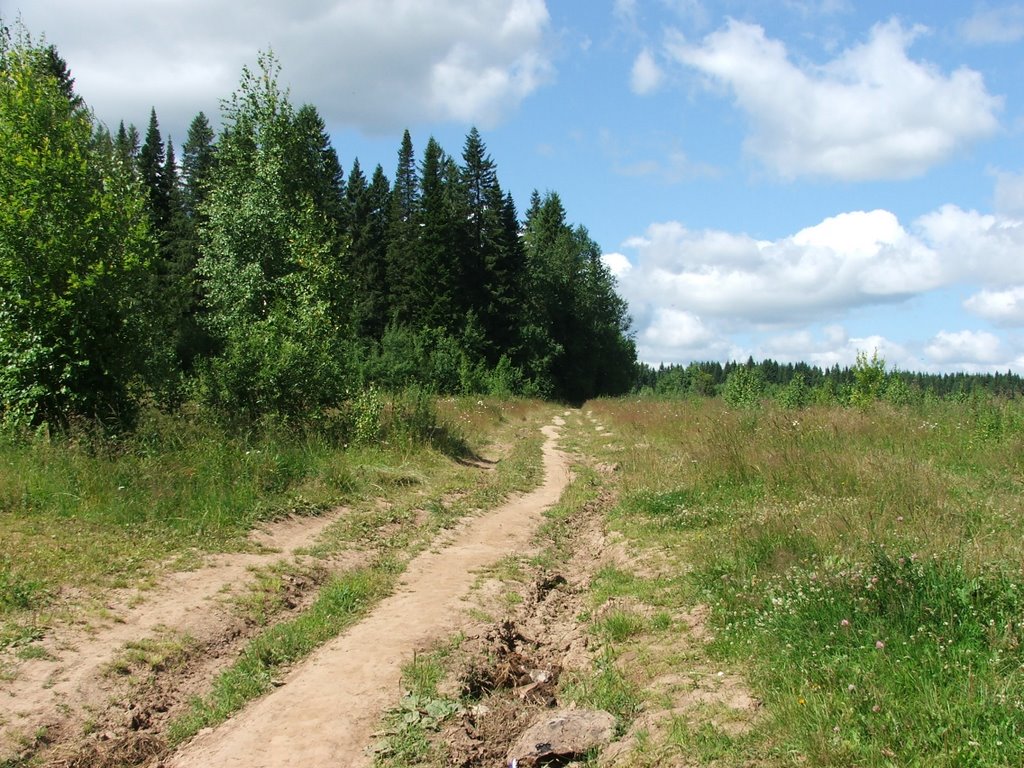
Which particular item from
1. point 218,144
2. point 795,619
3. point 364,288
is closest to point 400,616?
point 795,619

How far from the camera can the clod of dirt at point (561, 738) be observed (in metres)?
4.45

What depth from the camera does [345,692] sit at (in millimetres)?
5426

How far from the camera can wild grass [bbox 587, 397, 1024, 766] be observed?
3807 millimetres

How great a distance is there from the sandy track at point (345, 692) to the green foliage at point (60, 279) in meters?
6.56

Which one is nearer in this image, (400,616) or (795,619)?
(795,619)

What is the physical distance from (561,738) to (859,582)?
246cm

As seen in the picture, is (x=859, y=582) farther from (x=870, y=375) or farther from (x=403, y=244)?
(x=403, y=244)

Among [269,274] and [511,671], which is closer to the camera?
[511,671]

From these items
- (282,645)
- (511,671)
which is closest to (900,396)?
(511,671)

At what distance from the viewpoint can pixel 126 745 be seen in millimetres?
4699

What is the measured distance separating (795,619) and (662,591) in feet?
6.93

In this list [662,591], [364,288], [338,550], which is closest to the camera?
[662,591]

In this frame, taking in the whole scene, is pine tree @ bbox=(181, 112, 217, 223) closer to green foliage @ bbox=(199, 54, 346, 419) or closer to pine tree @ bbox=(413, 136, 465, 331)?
pine tree @ bbox=(413, 136, 465, 331)

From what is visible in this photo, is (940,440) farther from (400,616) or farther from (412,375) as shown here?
(412,375)
